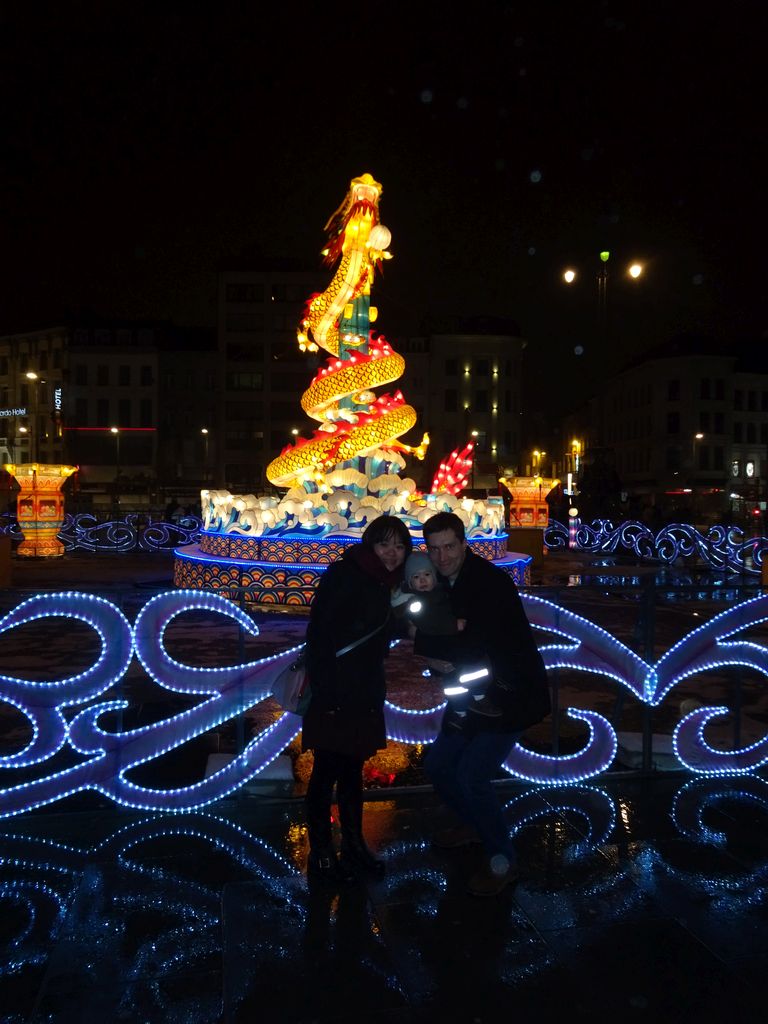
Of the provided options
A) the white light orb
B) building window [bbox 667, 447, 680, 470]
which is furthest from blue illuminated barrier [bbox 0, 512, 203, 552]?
building window [bbox 667, 447, 680, 470]

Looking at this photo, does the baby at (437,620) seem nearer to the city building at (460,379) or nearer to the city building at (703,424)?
the city building at (703,424)

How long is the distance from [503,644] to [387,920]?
1.34m

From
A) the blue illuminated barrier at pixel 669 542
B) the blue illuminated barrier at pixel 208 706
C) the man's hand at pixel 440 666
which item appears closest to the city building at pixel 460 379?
the blue illuminated barrier at pixel 669 542

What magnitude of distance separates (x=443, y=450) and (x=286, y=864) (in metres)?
48.9

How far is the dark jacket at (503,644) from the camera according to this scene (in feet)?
12.8

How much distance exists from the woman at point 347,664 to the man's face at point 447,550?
151 mm

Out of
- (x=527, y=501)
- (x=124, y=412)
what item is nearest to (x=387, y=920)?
(x=527, y=501)

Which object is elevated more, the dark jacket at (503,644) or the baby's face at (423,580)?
the baby's face at (423,580)

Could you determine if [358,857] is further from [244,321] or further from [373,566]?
[244,321]

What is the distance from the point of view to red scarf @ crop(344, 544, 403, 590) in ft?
13.2

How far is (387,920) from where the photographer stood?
3.81 metres

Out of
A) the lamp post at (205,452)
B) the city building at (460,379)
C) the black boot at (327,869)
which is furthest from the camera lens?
the city building at (460,379)

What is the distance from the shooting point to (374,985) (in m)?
3.31

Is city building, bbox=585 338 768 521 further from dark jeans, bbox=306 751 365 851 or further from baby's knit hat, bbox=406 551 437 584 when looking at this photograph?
baby's knit hat, bbox=406 551 437 584
